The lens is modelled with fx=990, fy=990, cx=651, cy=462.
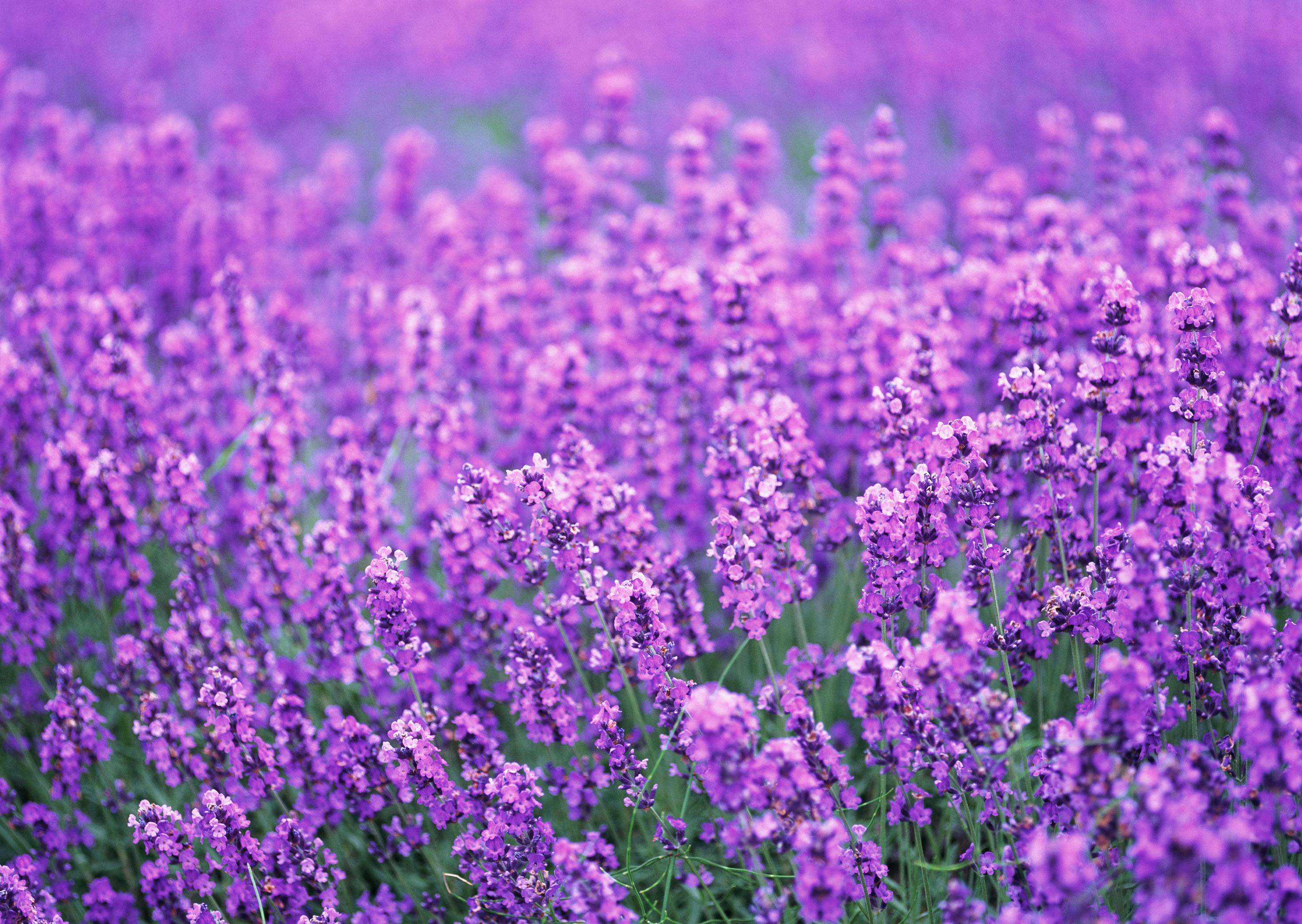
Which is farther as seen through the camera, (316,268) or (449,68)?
(449,68)

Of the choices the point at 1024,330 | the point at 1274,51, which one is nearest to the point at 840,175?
the point at 1024,330

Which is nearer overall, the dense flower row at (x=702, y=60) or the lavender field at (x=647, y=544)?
the lavender field at (x=647, y=544)

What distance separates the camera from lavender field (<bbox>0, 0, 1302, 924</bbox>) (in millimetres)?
2145

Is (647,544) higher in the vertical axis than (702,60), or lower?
lower

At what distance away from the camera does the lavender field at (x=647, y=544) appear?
2145 millimetres

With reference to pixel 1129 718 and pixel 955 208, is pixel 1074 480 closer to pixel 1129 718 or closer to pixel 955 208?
pixel 1129 718

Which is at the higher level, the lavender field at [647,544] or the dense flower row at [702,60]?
the dense flower row at [702,60]

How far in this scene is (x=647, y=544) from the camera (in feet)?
9.23

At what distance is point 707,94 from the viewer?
35.1 ft

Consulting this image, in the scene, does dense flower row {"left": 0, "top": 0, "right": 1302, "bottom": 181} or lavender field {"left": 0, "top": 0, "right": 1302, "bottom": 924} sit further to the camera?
dense flower row {"left": 0, "top": 0, "right": 1302, "bottom": 181}

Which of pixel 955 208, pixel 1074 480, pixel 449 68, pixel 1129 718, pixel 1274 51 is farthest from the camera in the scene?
pixel 449 68

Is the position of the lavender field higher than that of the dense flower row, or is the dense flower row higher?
the dense flower row

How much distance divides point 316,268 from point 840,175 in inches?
123

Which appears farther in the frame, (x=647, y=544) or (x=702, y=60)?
(x=702, y=60)
